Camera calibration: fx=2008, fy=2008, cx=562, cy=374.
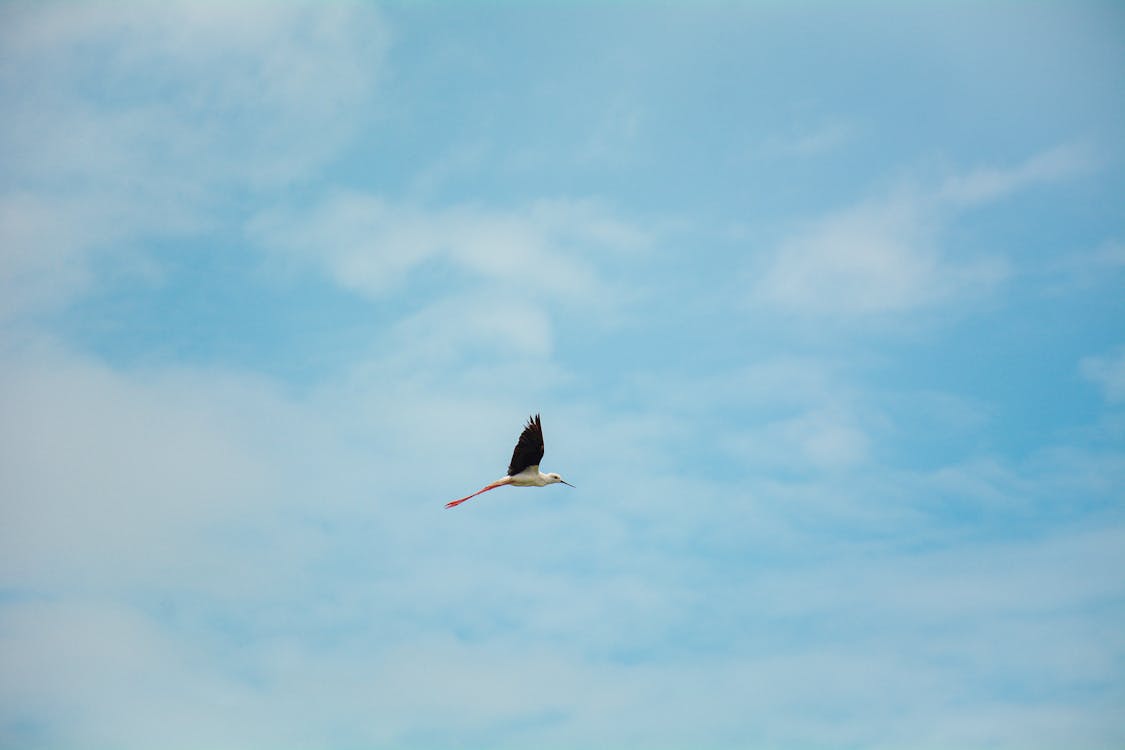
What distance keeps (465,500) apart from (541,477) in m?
3.96

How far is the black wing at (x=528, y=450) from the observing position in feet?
287

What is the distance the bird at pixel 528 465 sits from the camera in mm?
87688

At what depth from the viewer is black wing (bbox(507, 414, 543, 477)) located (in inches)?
3450

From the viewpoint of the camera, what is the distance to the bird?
8769 centimetres

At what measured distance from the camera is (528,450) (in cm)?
8838

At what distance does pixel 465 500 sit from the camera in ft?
301

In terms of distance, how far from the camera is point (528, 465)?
3519 inches

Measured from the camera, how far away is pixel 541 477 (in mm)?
90125

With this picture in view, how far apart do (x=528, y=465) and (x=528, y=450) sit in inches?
48.2
